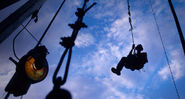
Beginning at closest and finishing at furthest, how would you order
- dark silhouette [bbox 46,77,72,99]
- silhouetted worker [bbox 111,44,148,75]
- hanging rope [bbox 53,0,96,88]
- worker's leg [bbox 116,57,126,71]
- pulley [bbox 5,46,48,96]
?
1. dark silhouette [bbox 46,77,72,99]
2. hanging rope [bbox 53,0,96,88]
3. pulley [bbox 5,46,48,96]
4. silhouetted worker [bbox 111,44,148,75]
5. worker's leg [bbox 116,57,126,71]

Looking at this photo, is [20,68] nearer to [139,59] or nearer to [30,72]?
[30,72]

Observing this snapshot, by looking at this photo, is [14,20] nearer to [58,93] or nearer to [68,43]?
[68,43]

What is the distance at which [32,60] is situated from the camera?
2.74 metres

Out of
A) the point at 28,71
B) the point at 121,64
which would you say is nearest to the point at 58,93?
the point at 28,71

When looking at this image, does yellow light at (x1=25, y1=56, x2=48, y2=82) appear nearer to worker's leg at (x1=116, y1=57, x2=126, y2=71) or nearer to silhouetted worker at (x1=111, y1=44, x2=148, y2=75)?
silhouetted worker at (x1=111, y1=44, x2=148, y2=75)

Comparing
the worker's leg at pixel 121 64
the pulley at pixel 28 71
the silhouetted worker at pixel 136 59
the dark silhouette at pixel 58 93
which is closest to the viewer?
the dark silhouette at pixel 58 93

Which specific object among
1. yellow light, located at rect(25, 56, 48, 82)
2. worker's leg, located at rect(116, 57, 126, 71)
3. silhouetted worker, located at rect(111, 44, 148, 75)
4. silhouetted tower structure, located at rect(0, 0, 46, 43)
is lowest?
silhouetted worker, located at rect(111, 44, 148, 75)

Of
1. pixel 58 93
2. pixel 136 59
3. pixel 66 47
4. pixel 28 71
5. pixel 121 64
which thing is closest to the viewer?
pixel 58 93

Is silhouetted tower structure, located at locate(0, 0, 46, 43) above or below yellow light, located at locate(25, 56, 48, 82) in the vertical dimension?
above

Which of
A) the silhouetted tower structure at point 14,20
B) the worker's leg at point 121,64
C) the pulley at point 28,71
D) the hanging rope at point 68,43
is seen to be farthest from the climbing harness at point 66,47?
the worker's leg at point 121,64

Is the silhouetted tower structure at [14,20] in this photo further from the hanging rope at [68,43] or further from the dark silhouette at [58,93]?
the dark silhouette at [58,93]

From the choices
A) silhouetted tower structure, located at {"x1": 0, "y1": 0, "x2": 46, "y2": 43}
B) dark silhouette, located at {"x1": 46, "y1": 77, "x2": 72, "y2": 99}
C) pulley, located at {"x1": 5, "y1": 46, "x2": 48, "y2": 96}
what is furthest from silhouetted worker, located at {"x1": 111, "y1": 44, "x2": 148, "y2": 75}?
dark silhouette, located at {"x1": 46, "y1": 77, "x2": 72, "y2": 99}

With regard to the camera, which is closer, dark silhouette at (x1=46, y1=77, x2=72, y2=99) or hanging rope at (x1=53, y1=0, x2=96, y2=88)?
dark silhouette at (x1=46, y1=77, x2=72, y2=99)

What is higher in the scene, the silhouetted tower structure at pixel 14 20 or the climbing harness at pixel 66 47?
the silhouetted tower structure at pixel 14 20
